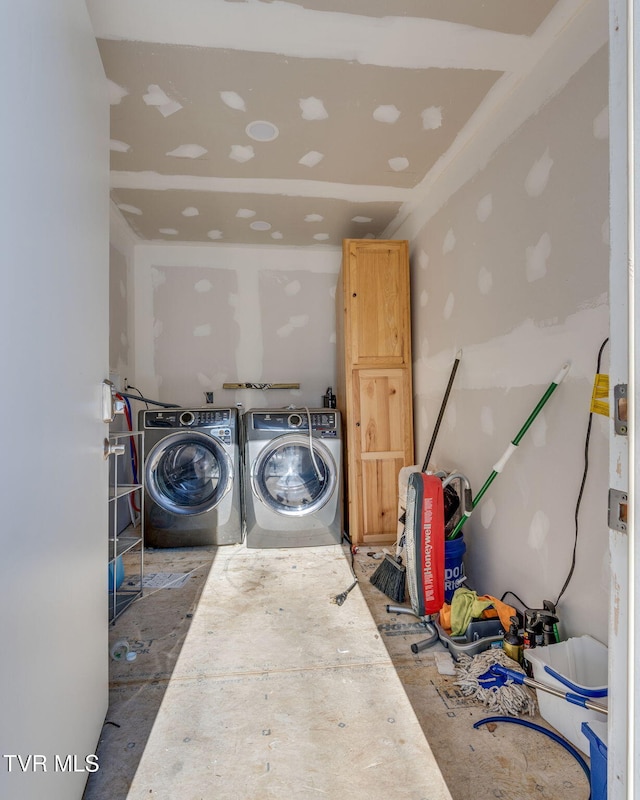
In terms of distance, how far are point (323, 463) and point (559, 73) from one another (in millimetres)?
2317

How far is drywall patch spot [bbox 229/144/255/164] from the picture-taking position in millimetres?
2332

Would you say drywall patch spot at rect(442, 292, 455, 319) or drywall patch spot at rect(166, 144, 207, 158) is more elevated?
drywall patch spot at rect(166, 144, 207, 158)

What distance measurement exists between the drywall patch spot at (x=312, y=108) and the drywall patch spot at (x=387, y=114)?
240mm

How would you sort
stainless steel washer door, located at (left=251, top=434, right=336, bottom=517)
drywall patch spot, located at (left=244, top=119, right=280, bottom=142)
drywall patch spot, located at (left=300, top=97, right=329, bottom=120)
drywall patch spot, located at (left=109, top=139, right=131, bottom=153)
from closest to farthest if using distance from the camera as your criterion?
drywall patch spot, located at (left=300, top=97, right=329, bottom=120) → drywall patch spot, located at (left=244, top=119, right=280, bottom=142) → drywall patch spot, located at (left=109, top=139, right=131, bottom=153) → stainless steel washer door, located at (left=251, top=434, right=336, bottom=517)

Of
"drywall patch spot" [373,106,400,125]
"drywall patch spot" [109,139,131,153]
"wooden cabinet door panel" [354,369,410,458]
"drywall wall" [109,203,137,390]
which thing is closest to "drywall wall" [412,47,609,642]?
"drywall patch spot" [373,106,400,125]

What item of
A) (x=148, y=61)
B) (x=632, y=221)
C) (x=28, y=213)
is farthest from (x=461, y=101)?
(x=28, y=213)

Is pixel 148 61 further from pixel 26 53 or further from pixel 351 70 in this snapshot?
pixel 26 53

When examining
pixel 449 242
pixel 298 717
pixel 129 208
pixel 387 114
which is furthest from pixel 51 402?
pixel 129 208

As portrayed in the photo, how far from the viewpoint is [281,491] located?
3.06m

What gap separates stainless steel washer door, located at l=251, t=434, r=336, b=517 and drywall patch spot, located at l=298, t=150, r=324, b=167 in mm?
1655

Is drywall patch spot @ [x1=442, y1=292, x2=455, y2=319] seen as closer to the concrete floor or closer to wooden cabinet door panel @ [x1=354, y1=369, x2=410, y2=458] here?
wooden cabinet door panel @ [x1=354, y1=369, x2=410, y2=458]

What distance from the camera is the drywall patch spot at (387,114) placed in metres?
2.04

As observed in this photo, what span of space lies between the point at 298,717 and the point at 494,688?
0.66 meters

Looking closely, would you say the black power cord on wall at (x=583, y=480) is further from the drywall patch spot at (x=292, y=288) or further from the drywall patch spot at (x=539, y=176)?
the drywall patch spot at (x=292, y=288)
